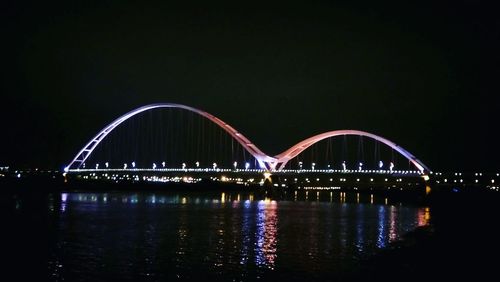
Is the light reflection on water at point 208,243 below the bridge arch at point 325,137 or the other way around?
below

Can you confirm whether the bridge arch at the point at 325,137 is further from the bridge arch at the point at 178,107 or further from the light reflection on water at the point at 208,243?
the light reflection on water at the point at 208,243

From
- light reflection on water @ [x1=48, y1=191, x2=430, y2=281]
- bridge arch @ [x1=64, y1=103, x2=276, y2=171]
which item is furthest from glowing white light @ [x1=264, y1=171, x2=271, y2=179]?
light reflection on water @ [x1=48, y1=191, x2=430, y2=281]

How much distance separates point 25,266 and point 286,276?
9117 millimetres

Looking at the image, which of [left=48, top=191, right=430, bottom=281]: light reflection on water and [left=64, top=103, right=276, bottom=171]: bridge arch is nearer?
[left=48, top=191, right=430, bottom=281]: light reflection on water

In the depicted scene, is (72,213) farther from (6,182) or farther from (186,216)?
(6,182)

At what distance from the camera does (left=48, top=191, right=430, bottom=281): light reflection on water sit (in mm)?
21778

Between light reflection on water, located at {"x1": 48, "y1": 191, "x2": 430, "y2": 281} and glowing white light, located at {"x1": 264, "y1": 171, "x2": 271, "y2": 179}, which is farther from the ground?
glowing white light, located at {"x1": 264, "y1": 171, "x2": 271, "y2": 179}

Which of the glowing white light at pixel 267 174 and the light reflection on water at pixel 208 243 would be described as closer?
the light reflection on water at pixel 208 243

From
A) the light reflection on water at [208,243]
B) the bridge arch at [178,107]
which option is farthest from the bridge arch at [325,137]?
the light reflection on water at [208,243]

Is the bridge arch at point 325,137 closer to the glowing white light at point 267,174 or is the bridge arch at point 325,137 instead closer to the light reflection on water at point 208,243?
the glowing white light at point 267,174

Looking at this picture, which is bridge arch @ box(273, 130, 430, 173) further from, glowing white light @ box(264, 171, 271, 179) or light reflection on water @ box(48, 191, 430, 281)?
light reflection on water @ box(48, 191, 430, 281)

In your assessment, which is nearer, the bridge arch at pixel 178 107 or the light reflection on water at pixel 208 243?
the light reflection on water at pixel 208 243

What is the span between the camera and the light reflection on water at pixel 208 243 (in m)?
21.8

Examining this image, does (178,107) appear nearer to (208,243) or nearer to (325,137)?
(325,137)
